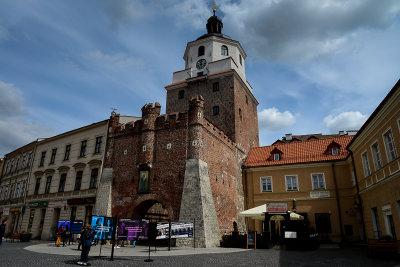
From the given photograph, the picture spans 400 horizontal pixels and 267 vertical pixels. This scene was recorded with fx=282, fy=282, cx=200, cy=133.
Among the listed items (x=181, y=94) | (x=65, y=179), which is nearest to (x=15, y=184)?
(x=65, y=179)

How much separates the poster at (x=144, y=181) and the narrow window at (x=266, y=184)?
10850mm

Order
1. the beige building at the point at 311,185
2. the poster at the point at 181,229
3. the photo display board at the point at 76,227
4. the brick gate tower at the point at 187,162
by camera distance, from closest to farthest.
Answer: the poster at the point at 181,229 < the photo display board at the point at 76,227 < the brick gate tower at the point at 187,162 < the beige building at the point at 311,185

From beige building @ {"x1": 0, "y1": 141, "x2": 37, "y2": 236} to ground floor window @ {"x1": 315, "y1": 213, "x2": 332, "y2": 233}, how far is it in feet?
94.5

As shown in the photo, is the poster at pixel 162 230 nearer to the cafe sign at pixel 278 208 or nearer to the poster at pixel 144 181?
the cafe sign at pixel 278 208

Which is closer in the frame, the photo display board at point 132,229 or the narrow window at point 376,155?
the photo display board at point 132,229

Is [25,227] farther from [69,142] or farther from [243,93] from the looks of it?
[243,93]

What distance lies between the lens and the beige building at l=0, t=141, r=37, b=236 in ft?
101

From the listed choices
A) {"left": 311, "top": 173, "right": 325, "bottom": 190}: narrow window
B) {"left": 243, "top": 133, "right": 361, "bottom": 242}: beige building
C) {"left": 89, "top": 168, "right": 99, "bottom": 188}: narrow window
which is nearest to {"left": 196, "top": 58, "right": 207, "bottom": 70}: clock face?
{"left": 243, "top": 133, "right": 361, "bottom": 242}: beige building

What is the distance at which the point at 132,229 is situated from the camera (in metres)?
13.2

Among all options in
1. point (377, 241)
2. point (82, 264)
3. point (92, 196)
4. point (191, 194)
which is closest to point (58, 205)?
point (92, 196)

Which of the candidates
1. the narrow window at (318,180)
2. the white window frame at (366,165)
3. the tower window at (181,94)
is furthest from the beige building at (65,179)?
the white window frame at (366,165)

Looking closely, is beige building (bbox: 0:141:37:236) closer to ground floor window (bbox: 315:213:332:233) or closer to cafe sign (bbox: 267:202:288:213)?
cafe sign (bbox: 267:202:288:213)

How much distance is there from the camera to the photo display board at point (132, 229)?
1294 cm

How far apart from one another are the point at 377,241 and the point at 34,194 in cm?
3018
